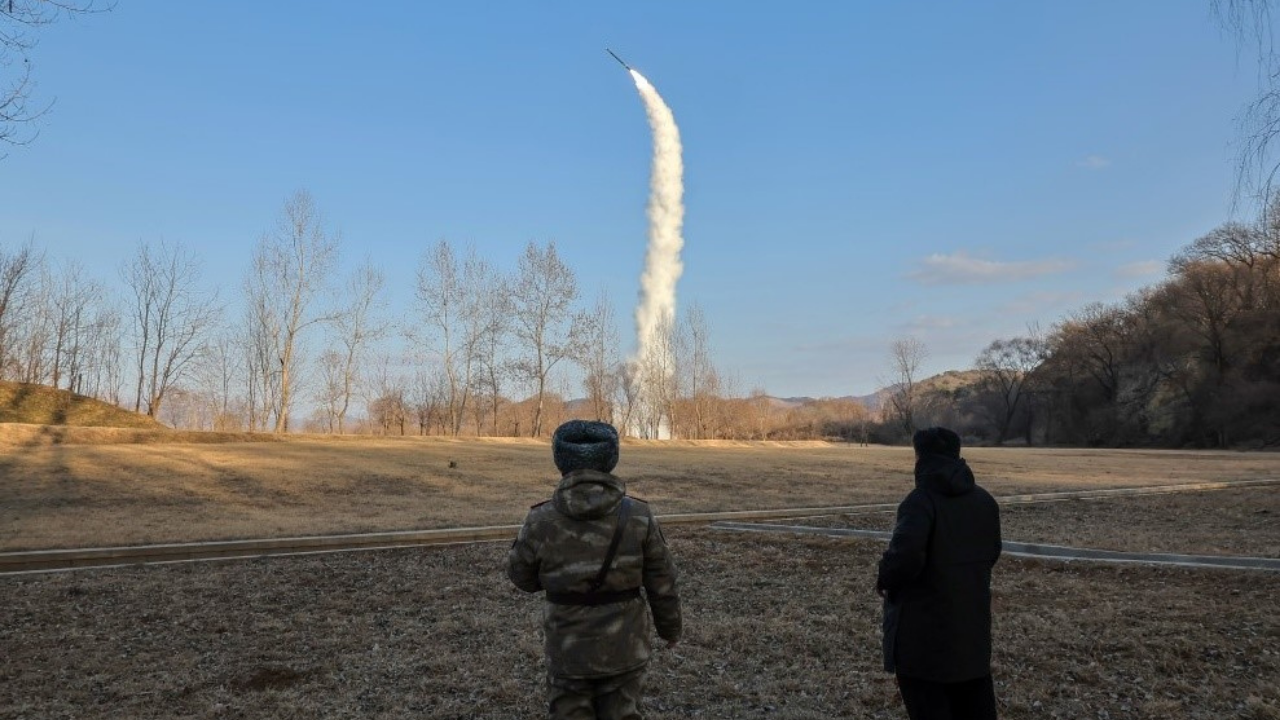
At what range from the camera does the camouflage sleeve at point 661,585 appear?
342 centimetres

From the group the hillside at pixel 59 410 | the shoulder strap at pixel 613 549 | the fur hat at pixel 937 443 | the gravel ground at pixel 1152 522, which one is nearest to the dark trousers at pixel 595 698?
the shoulder strap at pixel 613 549

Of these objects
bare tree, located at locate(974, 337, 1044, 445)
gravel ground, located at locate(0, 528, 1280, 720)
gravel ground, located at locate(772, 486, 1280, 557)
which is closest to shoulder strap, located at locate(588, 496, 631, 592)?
gravel ground, located at locate(0, 528, 1280, 720)

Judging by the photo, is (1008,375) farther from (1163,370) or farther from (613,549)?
(613,549)

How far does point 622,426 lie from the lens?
59.8 meters

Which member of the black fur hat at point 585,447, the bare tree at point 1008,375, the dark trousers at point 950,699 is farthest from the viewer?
the bare tree at point 1008,375

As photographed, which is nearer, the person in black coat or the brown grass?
the person in black coat

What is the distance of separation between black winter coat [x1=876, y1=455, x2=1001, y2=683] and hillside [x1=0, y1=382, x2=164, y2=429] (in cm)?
3704

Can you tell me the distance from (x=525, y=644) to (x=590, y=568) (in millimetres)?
4146

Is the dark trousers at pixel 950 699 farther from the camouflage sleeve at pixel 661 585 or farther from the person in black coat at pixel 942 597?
the camouflage sleeve at pixel 661 585

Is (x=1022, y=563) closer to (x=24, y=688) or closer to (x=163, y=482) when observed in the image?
(x=24, y=688)

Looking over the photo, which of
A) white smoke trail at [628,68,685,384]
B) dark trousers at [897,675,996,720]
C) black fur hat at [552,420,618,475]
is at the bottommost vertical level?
dark trousers at [897,675,996,720]

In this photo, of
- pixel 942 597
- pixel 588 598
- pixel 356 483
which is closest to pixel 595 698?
pixel 588 598

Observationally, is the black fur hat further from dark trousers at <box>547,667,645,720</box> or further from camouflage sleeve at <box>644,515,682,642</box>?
dark trousers at <box>547,667,645,720</box>

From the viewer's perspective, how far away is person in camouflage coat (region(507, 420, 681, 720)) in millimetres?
3291
